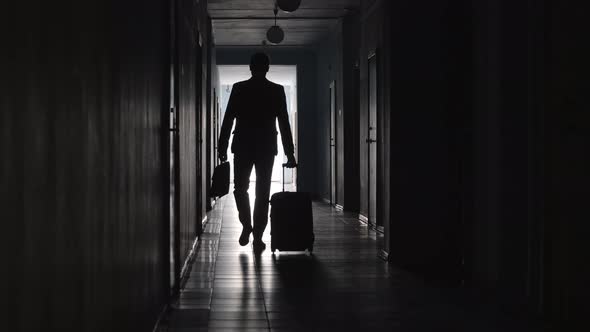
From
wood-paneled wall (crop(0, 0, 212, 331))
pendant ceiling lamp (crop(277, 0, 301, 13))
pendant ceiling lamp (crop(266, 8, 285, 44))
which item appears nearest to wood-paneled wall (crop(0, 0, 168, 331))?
wood-paneled wall (crop(0, 0, 212, 331))

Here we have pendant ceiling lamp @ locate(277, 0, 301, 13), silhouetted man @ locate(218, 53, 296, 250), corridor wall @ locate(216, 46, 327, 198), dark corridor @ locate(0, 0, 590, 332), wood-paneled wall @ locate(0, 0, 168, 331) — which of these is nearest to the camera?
wood-paneled wall @ locate(0, 0, 168, 331)

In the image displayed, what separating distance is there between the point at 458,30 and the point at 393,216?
4.37ft

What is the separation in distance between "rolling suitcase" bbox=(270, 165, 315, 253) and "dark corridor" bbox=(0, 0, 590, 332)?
19 cm

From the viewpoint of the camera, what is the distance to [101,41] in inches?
70.7

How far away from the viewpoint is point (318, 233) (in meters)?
7.15

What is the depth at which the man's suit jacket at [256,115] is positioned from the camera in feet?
18.7

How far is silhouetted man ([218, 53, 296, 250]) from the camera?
5.71 m

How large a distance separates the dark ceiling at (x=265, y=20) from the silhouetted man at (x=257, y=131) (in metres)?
3.87

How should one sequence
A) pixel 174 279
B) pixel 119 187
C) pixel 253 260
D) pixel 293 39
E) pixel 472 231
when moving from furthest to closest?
pixel 293 39, pixel 253 260, pixel 472 231, pixel 174 279, pixel 119 187

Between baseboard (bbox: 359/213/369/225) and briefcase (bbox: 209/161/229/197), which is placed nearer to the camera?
briefcase (bbox: 209/161/229/197)

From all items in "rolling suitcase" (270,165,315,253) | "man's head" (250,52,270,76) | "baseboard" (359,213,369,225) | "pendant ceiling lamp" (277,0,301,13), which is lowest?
"baseboard" (359,213,369,225)

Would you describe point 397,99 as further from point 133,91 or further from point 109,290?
point 109,290

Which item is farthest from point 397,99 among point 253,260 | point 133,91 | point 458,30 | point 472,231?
point 133,91

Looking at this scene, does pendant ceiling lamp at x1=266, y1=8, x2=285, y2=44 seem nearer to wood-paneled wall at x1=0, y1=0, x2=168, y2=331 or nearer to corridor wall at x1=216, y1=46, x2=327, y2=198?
corridor wall at x1=216, y1=46, x2=327, y2=198
